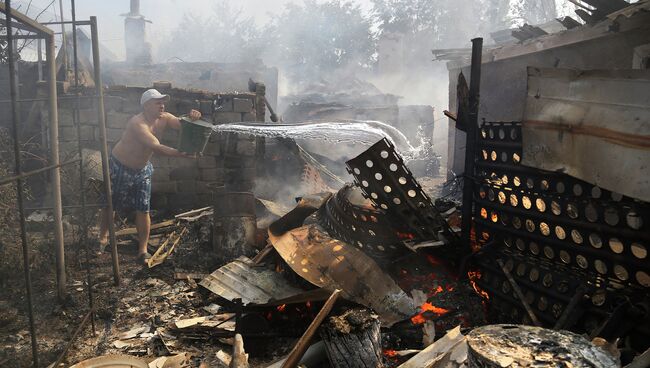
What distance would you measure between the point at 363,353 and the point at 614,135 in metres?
2.37

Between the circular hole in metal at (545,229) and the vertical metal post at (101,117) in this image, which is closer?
the circular hole in metal at (545,229)

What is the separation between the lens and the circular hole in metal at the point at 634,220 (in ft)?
9.32

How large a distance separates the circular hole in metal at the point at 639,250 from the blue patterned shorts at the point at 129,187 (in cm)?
589

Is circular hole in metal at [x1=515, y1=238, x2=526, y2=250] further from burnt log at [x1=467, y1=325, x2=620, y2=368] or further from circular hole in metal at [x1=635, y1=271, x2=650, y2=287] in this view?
burnt log at [x1=467, y1=325, x2=620, y2=368]

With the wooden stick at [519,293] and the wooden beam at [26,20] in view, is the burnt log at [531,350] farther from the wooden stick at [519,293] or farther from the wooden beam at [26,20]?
the wooden beam at [26,20]

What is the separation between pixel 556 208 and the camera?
3.40 metres

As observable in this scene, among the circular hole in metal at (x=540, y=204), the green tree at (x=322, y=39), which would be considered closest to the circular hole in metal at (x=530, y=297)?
the circular hole in metal at (x=540, y=204)

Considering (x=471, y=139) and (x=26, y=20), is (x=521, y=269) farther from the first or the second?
(x=26, y=20)

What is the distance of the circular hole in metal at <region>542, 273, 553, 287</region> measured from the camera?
11.3 ft

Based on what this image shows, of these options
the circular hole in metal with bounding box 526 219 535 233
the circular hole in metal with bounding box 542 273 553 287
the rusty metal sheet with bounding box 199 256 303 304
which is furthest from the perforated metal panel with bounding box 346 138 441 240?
the rusty metal sheet with bounding box 199 256 303 304

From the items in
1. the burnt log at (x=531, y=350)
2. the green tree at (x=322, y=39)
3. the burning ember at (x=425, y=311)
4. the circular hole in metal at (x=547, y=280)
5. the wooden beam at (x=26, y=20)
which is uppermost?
the green tree at (x=322, y=39)

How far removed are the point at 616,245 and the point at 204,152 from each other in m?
7.18

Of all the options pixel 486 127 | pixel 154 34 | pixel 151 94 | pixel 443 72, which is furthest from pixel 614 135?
pixel 154 34

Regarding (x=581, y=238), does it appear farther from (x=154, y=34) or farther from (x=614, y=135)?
(x=154, y=34)
